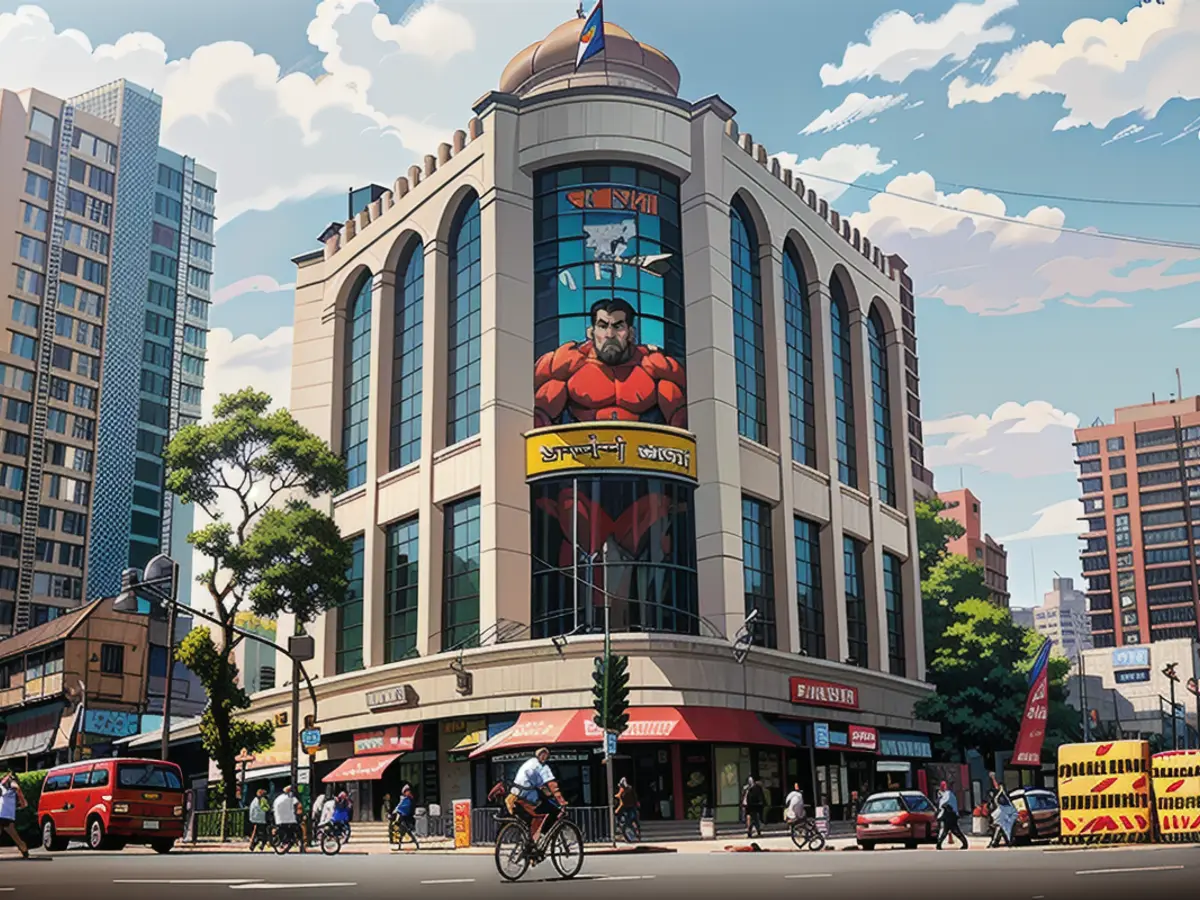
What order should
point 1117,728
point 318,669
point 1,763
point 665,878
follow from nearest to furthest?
point 665,878
point 318,669
point 1,763
point 1117,728

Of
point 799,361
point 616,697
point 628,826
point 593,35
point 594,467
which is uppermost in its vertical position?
point 593,35

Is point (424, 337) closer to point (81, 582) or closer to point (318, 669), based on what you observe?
point (318, 669)

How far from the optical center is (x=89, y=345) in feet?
354

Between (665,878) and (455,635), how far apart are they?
32104 mm

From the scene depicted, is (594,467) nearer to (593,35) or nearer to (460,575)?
(460,575)

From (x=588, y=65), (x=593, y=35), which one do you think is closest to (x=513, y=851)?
(x=593, y=35)

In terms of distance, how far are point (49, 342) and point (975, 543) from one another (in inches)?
3792

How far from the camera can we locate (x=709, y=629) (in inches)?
1901

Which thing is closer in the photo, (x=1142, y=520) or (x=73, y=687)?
(x=73, y=687)

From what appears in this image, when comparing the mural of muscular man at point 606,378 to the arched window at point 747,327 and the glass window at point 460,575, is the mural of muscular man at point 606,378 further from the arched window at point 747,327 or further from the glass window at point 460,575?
the glass window at point 460,575

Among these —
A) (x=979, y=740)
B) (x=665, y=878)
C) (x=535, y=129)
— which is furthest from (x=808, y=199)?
(x=665, y=878)

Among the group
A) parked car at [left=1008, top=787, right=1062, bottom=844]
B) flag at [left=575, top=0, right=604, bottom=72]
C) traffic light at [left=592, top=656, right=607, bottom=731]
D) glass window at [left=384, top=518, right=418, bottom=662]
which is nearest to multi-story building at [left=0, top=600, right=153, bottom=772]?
glass window at [left=384, top=518, right=418, bottom=662]

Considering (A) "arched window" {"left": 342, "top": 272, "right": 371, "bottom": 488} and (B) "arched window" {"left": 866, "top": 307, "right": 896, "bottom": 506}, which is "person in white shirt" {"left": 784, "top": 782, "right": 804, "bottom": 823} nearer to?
(A) "arched window" {"left": 342, "top": 272, "right": 371, "bottom": 488}

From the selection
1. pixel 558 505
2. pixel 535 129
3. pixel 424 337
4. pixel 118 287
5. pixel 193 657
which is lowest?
pixel 193 657
